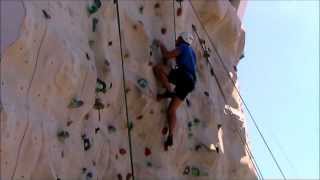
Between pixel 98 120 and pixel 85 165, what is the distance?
468 mm

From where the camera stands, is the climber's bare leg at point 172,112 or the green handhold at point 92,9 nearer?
the green handhold at point 92,9

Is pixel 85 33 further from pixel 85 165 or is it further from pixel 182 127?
pixel 182 127

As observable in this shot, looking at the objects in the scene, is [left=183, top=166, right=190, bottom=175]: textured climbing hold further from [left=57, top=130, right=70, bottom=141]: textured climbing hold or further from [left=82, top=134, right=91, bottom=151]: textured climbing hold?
[left=57, top=130, right=70, bottom=141]: textured climbing hold

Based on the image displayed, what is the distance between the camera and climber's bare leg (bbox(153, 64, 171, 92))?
678 centimetres

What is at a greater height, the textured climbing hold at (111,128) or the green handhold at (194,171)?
the textured climbing hold at (111,128)

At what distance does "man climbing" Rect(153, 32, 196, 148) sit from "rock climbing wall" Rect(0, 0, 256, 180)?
0.08 metres

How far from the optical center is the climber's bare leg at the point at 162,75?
22.2 feet

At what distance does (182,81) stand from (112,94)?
2.56 ft

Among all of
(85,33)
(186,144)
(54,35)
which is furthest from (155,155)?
(54,35)

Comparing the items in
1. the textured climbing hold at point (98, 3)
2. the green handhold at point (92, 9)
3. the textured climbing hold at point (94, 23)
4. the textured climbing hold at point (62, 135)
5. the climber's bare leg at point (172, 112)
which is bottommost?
the textured climbing hold at point (62, 135)

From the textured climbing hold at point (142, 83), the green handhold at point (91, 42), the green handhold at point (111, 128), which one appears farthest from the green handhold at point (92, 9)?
the green handhold at point (111, 128)

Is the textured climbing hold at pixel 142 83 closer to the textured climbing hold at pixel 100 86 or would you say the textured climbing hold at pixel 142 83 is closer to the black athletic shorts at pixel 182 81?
the black athletic shorts at pixel 182 81

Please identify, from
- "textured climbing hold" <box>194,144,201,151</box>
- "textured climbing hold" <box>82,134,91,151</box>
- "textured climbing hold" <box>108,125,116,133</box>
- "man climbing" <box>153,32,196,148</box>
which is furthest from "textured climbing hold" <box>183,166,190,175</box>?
"textured climbing hold" <box>82,134,91,151</box>

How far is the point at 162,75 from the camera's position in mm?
6773
